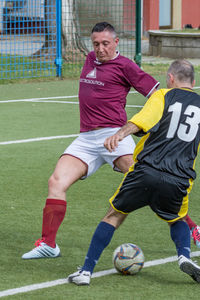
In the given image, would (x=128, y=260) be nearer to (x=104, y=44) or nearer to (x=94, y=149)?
(x=94, y=149)

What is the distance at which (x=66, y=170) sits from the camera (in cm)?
584

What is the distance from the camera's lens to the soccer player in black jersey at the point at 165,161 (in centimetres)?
495

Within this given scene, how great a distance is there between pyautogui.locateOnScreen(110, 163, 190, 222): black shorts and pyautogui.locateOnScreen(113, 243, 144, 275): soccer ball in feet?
1.36

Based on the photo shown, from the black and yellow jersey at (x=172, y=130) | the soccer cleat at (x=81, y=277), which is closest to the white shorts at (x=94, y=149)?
the black and yellow jersey at (x=172, y=130)

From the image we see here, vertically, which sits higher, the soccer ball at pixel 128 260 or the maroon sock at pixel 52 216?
the maroon sock at pixel 52 216

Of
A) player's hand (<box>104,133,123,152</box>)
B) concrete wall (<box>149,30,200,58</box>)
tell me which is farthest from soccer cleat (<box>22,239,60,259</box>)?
concrete wall (<box>149,30,200,58</box>)

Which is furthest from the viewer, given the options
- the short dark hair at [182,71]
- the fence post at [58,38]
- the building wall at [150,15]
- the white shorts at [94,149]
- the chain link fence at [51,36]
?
the building wall at [150,15]

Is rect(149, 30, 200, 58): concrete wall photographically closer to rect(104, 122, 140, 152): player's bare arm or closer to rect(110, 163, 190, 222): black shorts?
rect(110, 163, 190, 222): black shorts

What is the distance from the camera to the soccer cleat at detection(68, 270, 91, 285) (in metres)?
5.09

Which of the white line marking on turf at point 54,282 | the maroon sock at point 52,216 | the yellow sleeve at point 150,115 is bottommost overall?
the white line marking on turf at point 54,282

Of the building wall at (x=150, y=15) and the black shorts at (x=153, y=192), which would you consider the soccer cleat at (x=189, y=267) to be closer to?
the black shorts at (x=153, y=192)

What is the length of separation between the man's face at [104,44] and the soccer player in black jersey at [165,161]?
1105 millimetres

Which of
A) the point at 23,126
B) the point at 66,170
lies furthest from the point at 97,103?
the point at 23,126

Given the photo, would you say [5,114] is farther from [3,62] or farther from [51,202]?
[51,202]
